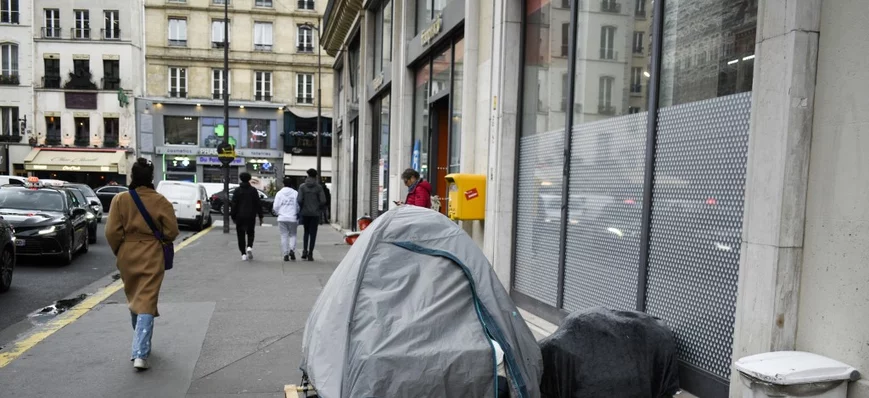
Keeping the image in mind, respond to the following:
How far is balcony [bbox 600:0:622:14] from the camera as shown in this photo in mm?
5767

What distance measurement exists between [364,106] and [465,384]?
16.0 metres

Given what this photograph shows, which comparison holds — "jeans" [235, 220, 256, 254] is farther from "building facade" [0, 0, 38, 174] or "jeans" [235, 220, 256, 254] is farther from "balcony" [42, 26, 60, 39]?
"balcony" [42, 26, 60, 39]

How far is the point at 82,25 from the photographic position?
41.0 m

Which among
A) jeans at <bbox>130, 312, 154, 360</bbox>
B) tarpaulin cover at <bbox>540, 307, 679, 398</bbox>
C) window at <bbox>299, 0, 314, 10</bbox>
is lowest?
jeans at <bbox>130, 312, 154, 360</bbox>

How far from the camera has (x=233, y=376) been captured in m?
4.95

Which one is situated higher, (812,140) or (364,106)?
(364,106)

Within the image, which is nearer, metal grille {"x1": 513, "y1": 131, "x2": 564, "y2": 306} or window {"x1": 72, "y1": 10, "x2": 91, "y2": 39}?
metal grille {"x1": 513, "y1": 131, "x2": 564, "y2": 306}

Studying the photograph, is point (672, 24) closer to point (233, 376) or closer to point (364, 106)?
point (233, 376)

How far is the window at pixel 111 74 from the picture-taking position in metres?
41.1

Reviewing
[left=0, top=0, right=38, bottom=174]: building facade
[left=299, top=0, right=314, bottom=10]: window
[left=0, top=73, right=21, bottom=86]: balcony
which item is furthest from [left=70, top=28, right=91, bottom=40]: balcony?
[left=299, top=0, right=314, bottom=10]: window

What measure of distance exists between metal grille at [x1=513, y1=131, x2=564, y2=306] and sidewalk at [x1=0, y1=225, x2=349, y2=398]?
8.89 feet

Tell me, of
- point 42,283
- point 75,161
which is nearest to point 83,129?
point 75,161

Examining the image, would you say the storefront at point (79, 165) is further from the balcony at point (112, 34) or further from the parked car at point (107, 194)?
the parked car at point (107, 194)

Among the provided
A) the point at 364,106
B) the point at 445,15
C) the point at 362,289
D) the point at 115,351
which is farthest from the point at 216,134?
the point at 362,289
